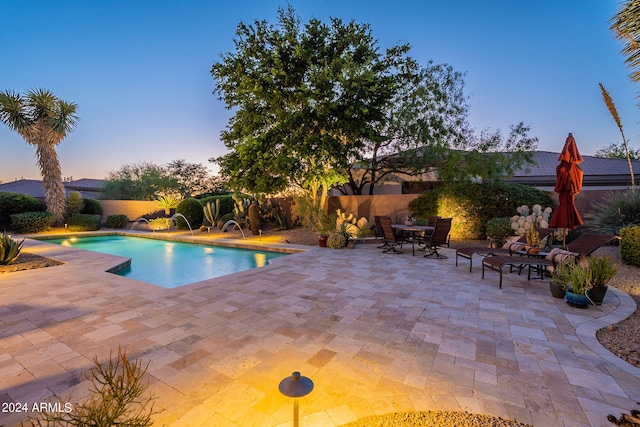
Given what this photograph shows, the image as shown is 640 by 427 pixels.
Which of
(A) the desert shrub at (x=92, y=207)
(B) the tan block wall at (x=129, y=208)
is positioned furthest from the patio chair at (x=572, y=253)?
(A) the desert shrub at (x=92, y=207)

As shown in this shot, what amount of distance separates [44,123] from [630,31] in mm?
20766

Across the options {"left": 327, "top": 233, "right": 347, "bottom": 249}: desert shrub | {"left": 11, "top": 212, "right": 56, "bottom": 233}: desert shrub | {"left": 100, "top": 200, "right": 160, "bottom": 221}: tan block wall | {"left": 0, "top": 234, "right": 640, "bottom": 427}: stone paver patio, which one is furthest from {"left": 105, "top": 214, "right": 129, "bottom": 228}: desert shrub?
{"left": 327, "top": 233, "right": 347, "bottom": 249}: desert shrub

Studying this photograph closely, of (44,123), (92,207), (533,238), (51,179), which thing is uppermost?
(44,123)

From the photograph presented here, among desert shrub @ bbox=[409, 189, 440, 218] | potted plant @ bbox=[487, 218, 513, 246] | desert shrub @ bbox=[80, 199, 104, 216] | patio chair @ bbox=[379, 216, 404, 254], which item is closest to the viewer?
patio chair @ bbox=[379, 216, 404, 254]

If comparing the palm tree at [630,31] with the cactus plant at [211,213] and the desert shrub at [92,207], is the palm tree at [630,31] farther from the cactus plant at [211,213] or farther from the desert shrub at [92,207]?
the desert shrub at [92,207]

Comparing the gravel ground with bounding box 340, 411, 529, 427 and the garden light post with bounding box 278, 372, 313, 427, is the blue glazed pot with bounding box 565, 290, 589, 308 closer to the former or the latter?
the gravel ground with bounding box 340, 411, 529, 427

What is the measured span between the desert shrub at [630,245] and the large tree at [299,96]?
23.3 ft

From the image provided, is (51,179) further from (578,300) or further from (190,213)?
(578,300)

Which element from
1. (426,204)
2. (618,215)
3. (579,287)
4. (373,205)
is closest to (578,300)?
(579,287)

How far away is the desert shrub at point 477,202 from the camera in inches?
371

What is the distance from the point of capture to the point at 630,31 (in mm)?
3424

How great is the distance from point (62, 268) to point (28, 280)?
111 cm

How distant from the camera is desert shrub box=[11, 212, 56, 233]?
545 inches

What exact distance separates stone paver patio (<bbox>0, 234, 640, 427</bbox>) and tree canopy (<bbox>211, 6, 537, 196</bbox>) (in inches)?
248
